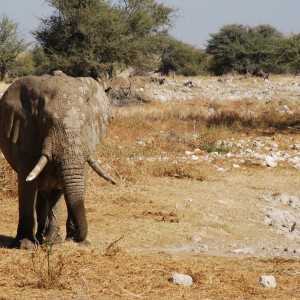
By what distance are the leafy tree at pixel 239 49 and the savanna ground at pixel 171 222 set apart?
90.4 feet

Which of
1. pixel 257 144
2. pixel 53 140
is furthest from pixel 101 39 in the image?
pixel 53 140

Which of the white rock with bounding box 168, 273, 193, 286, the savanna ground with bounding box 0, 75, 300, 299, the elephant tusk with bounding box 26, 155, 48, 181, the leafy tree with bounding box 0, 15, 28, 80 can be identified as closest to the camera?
the savanna ground with bounding box 0, 75, 300, 299

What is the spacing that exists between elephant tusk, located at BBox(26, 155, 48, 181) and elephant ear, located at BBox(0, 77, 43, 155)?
334 mm

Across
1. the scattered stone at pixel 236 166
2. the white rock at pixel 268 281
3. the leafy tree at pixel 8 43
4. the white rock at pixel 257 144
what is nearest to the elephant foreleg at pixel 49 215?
the white rock at pixel 268 281

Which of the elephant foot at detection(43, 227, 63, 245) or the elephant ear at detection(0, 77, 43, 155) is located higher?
the elephant ear at detection(0, 77, 43, 155)

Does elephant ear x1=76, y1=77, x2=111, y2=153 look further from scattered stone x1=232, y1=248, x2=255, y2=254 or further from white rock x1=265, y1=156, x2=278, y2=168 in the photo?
white rock x1=265, y1=156, x2=278, y2=168

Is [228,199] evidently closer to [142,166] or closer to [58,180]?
[142,166]

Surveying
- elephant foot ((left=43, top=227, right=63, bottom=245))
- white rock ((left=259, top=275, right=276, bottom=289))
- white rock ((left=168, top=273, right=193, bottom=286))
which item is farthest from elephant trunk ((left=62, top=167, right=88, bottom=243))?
white rock ((left=259, top=275, right=276, bottom=289))

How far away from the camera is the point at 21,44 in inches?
1550

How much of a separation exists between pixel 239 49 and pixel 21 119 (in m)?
42.5

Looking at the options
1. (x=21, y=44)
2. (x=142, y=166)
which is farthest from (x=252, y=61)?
(x=142, y=166)

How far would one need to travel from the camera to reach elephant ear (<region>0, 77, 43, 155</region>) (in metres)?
6.51

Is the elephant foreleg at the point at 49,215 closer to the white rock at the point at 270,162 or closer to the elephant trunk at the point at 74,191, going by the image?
the elephant trunk at the point at 74,191

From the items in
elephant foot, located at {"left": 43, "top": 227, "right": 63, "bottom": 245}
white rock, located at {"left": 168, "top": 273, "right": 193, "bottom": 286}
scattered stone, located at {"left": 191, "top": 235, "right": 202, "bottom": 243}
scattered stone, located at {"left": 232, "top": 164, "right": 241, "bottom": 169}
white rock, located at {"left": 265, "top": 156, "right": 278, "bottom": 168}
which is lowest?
scattered stone, located at {"left": 191, "top": 235, "right": 202, "bottom": 243}
